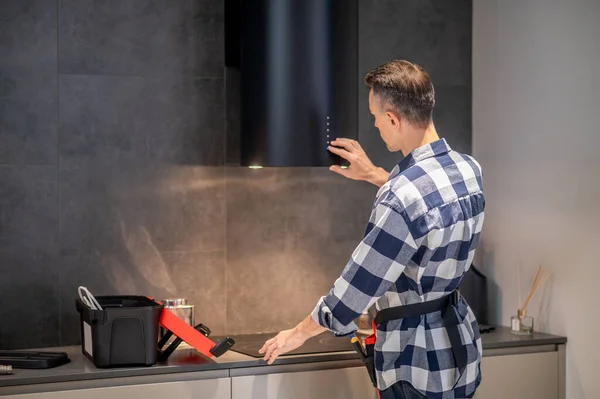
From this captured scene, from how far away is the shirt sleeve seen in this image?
218cm

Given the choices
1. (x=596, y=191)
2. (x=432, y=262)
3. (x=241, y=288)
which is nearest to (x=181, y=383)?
(x=241, y=288)

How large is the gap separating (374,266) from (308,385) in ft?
2.27

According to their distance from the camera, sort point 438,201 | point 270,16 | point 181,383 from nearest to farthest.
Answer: point 438,201
point 181,383
point 270,16

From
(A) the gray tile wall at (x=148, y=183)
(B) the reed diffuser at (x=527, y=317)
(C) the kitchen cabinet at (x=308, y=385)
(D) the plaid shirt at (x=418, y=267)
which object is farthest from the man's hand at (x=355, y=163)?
(B) the reed diffuser at (x=527, y=317)

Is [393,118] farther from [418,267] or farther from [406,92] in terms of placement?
[418,267]

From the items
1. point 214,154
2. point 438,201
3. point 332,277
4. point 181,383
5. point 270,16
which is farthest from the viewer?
point 332,277

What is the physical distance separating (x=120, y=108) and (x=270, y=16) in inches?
23.8

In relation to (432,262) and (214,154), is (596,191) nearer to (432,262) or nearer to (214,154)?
(432,262)

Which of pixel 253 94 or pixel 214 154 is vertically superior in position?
pixel 253 94

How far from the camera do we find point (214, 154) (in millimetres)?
3098

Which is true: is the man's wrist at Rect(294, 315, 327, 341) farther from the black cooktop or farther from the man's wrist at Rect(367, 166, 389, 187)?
the man's wrist at Rect(367, 166, 389, 187)

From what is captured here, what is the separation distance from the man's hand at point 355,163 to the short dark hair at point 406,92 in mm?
509

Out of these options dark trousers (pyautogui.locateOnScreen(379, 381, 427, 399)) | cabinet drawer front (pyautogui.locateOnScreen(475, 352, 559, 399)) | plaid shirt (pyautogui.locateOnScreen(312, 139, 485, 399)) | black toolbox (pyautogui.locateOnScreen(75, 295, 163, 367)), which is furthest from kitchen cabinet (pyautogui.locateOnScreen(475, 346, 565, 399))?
black toolbox (pyautogui.locateOnScreen(75, 295, 163, 367))

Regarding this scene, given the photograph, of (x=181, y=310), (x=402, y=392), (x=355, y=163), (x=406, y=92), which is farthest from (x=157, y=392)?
(x=406, y=92)
